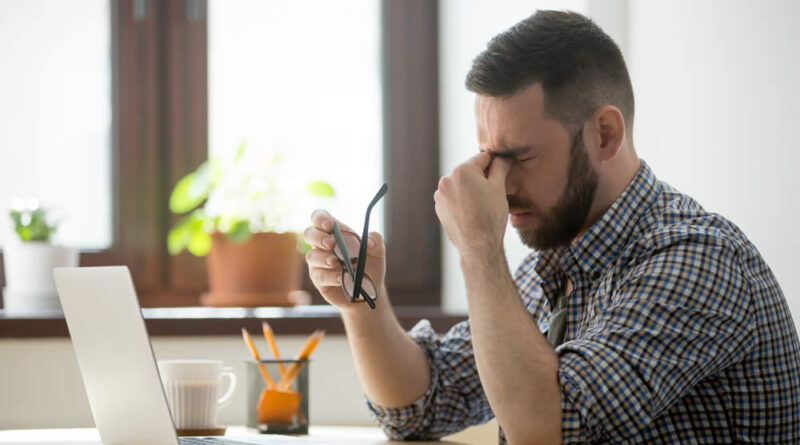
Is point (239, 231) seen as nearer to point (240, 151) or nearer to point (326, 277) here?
point (240, 151)

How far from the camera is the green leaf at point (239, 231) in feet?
7.86

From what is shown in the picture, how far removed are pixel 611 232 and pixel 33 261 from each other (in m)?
1.53

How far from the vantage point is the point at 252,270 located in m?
2.43

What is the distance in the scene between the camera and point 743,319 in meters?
1.16

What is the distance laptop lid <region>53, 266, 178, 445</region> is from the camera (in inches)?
43.6

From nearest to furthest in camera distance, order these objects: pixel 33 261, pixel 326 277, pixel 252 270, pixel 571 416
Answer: pixel 571 416
pixel 326 277
pixel 33 261
pixel 252 270

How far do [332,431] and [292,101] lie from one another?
116 centimetres

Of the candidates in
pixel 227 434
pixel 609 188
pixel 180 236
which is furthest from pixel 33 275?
pixel 609 188

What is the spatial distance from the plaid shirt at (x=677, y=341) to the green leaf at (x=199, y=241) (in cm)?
134

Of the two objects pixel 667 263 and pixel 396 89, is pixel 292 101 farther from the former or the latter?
pixel 667 263

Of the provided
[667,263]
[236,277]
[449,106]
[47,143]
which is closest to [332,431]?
[667,263]

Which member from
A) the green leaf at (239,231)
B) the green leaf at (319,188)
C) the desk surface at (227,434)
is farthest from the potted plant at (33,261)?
the desk surface at (227,434)

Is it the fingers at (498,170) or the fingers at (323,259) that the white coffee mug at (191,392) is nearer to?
the fingers at (323,259)

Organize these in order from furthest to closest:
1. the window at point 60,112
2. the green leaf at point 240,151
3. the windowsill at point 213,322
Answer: the window at point 60,112, the green leaf at point 240,151, the windowsill at point 213,322
